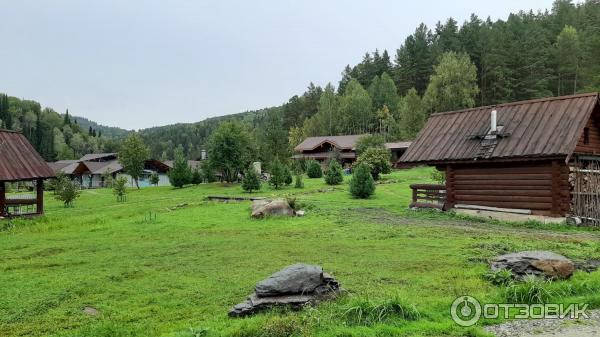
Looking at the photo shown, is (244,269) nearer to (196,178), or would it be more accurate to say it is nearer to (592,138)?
(592,138)

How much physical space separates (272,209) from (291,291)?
13723 mm

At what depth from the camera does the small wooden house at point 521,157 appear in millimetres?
19188

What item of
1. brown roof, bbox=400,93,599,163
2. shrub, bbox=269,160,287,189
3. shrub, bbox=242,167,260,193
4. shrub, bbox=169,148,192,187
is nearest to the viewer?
brown roof, bbox=400,93,599,163

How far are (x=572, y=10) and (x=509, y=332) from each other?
314 ft

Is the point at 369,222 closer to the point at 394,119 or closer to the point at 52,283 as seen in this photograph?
the point at 52,283

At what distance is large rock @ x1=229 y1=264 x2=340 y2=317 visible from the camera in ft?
24.8

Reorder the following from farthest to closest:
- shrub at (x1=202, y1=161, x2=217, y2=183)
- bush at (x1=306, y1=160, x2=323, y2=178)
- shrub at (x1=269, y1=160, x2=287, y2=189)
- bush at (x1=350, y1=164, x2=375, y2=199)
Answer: bush at (x1=306, y1=160, x2=323, y2=178) → shrub at (x1=202, y1=161, x2=217, y2=183) → shrub at (x1=269, y1=160, x2=287, y2=189) → bush at (x1=350, y1=164, x2=375, y2=199)

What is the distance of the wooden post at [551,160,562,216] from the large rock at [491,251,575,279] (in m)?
11.3

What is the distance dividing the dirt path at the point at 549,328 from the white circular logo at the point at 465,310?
306mm

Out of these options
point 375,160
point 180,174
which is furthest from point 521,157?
point 180,174

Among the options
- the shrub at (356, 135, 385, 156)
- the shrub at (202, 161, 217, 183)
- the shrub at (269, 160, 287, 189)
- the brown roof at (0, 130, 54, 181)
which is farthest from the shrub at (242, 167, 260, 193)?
the shrub at (356, 135, 385, 156)

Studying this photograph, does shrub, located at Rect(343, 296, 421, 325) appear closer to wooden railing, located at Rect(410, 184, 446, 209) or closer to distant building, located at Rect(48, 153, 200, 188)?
wooden railing, located at Rect(410, 184, 446, 209)

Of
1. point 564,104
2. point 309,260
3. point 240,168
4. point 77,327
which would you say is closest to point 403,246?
point 309,260

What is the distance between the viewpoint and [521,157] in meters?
19.8
